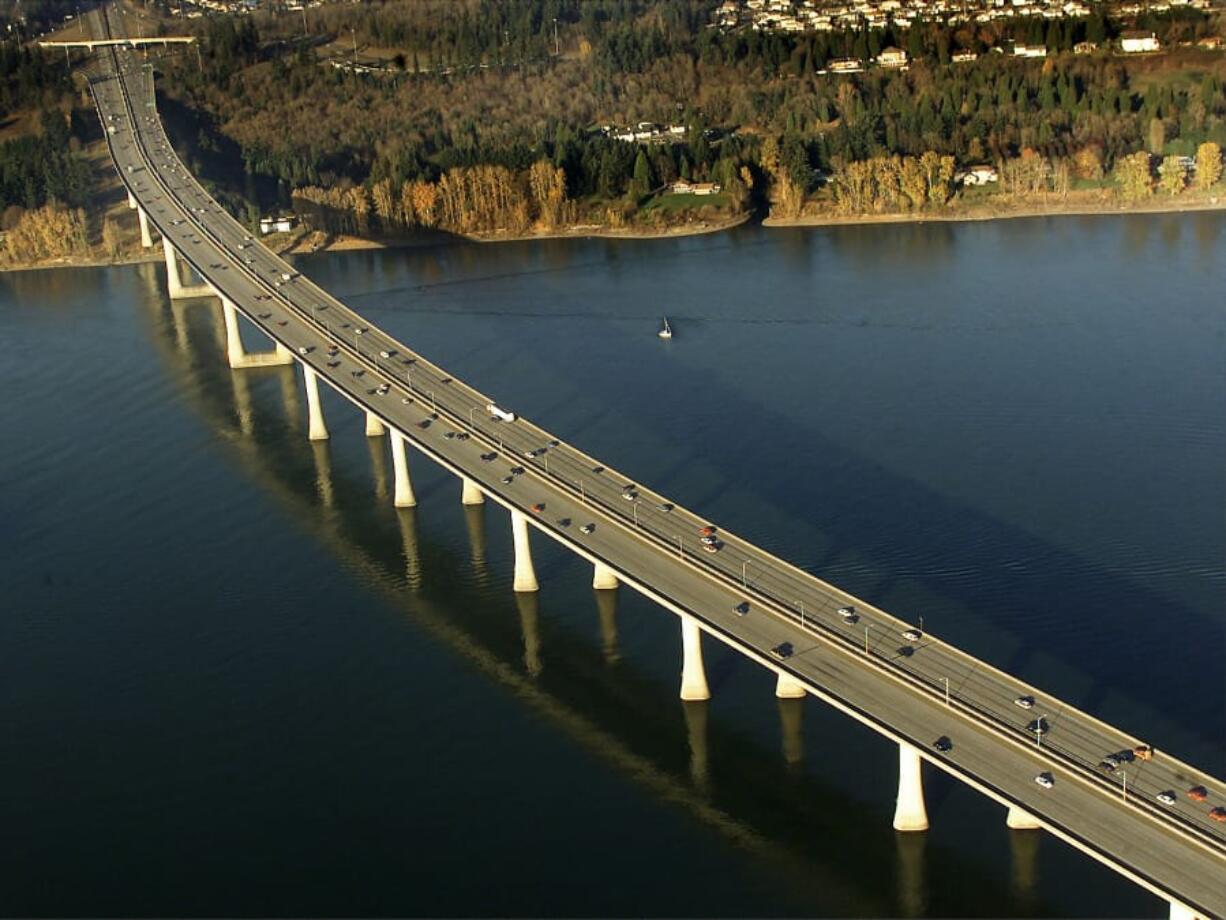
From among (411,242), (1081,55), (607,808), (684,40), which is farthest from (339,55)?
(607,808)

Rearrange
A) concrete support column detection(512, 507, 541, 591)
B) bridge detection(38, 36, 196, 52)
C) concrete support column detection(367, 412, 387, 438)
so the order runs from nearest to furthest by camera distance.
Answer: concrete support column detection(512, 507, 541, 591), concrete support column detection(367, 412, 387, 438), bridge detection(38, 36, 196, 52)

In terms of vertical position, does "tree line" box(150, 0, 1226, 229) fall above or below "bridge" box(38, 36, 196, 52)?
below

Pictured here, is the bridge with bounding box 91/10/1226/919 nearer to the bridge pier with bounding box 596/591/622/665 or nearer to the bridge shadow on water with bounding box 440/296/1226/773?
the bridge pier with bounding box 596/591/622/665

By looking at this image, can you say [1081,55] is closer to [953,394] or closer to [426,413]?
[953,394]

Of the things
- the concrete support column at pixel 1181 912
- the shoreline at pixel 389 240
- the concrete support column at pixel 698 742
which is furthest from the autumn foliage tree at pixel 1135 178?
the concrete support column at pixel 1181 912

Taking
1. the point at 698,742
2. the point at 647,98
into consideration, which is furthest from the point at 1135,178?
the point at 698,742

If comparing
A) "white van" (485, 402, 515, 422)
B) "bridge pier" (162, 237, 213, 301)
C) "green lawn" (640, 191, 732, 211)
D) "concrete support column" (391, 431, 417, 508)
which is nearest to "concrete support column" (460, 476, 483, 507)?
"concrete support column" (391, 431, 417, 508)

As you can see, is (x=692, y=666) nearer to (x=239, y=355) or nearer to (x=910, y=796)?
(x=910, y=796)

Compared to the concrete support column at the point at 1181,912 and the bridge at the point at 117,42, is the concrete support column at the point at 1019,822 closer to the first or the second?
the concrete support column at the point at 1181,912
